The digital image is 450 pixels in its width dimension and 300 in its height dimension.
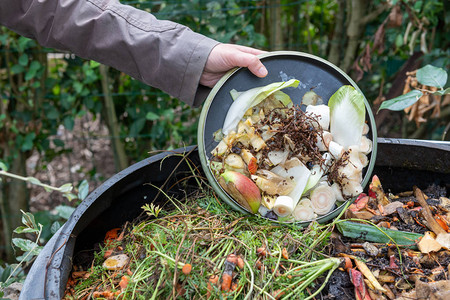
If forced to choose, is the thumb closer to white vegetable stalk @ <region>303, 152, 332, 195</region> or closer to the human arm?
the human arm

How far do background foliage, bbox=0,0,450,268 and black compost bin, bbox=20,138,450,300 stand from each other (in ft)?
2.58

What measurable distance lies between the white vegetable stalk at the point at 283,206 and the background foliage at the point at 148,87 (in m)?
1.11

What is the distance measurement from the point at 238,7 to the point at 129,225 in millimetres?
1347

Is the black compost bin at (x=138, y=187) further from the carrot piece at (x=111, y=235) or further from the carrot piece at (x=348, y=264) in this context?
the carrot piece at (x=348, y=264)

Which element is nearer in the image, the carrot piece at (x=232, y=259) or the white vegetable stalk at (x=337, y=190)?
the carrot piece at (x=232, y=259)

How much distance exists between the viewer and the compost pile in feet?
3.11

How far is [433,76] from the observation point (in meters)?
1.45

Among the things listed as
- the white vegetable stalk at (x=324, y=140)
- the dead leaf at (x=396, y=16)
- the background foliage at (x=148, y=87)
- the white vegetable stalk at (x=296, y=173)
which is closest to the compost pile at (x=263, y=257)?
the white vegetable stalk at (x=296, y=173)

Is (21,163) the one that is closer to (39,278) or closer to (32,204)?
(32,204)

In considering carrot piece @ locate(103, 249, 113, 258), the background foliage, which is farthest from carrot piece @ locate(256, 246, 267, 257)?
the background foliage

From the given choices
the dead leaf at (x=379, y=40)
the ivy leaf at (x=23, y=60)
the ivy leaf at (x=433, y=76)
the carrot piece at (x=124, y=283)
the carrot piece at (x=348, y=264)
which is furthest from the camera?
the dead leaf at (x=379, y=40)

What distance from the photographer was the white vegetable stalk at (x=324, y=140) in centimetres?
124

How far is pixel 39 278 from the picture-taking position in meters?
0.89

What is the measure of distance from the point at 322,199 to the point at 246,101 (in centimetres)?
37
